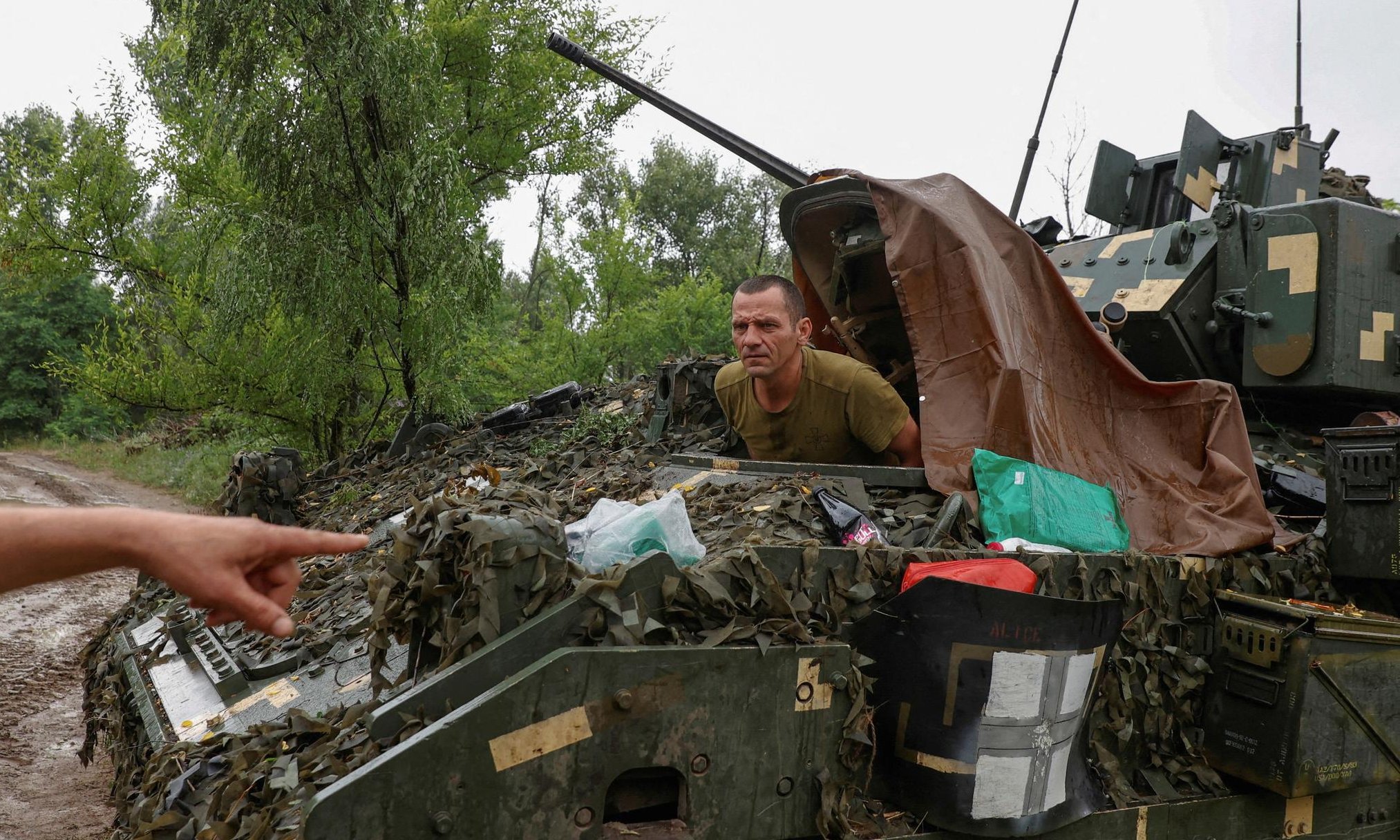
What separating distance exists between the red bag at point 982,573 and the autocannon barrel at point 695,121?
386 cm

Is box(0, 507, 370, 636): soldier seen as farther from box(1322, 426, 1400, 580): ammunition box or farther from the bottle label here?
box(1322, 426, 1400, 580): ammunition box

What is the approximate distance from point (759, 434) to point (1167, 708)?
1833 mm

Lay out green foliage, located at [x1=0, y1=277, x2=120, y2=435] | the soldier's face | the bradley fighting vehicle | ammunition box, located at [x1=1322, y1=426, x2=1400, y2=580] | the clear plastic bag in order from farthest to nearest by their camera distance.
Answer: green foliage, located at [x1=0, y1=277, x2=120, y2=435] → the soldier's face → ammunition box, located at [x1=1322, y1=426, x2=1400, y2=580] → the clear plastic bag → the bradley fighting vehicle

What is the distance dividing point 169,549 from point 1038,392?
3385 mm

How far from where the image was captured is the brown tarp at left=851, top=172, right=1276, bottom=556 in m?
3.92

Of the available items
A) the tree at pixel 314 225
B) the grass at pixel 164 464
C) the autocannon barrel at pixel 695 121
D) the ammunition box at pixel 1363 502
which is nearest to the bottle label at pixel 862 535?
the ammunition box at pixel 1363 502

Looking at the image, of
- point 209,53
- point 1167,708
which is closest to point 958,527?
point 1167,708

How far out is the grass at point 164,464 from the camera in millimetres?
16203

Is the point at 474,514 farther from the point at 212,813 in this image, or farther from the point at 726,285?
the point at 726,285

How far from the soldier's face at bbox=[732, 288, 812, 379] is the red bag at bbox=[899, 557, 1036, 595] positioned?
132 centimetres

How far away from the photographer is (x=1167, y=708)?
3.58m

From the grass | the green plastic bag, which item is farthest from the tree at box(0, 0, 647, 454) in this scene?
the green plastic bag

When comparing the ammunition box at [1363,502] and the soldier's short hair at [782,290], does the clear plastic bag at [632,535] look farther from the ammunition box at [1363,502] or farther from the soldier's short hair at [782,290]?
the ammunition box at [1363,502]

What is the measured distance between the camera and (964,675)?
277 centimetres
